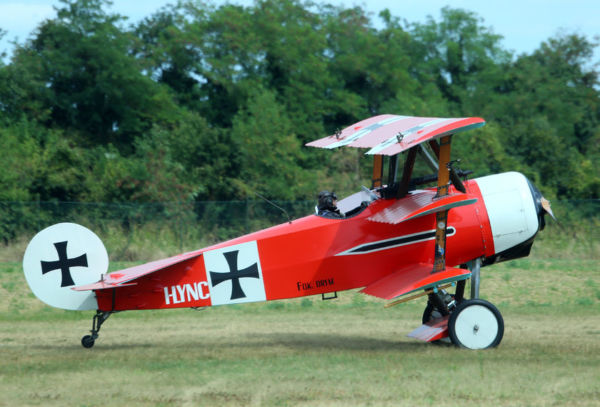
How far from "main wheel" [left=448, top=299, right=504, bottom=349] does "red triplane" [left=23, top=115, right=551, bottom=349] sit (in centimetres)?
1

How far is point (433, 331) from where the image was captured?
9508 mm

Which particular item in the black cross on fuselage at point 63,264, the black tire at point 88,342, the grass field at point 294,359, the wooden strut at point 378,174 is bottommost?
the grass field at point 294,359

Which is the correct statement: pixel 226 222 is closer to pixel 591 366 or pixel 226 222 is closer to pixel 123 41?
pixel 591 366

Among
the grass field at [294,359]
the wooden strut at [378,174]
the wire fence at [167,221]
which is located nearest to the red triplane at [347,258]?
the grass field at [294,359]

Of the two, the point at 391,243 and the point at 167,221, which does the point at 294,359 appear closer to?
the point at 391,243

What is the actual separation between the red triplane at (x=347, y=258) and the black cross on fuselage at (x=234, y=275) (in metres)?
0.01

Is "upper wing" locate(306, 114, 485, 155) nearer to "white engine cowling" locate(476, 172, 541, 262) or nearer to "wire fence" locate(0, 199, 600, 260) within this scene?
"white engine cowling" locate(476, 172, 541, 262)

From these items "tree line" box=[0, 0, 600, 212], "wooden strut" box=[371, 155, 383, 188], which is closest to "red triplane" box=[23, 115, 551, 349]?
"wooden strut" box=[371, 155, 383, 188]

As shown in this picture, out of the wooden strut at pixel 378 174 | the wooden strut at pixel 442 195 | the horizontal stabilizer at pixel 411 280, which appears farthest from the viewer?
the wooden strut at pixel 378 174

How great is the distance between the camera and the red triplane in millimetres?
9406

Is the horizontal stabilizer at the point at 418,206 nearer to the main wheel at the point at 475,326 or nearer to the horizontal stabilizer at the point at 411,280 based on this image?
the horizontal stabilizer at the point at 411,280

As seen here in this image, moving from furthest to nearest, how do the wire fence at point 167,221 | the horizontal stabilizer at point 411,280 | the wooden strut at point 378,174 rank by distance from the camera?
the wire fence at point 167,221 → the wooden strut at point 378,174 → the horizontal stabilizer at point 411,280

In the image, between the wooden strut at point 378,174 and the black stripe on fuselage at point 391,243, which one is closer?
the black stripe on fuselage at point 391,243

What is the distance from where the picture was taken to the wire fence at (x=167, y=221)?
68.9ft
